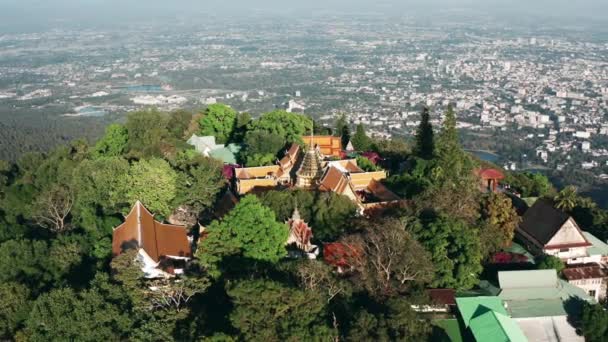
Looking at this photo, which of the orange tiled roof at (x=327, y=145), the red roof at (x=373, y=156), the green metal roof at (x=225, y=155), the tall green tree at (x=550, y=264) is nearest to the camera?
the tall green tree at (x=550, y=264)

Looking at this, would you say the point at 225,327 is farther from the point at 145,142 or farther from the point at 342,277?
the point at 145,142

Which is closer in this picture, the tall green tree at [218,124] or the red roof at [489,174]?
the red roof at [489,174]

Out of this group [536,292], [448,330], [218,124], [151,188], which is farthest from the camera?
[218,124]

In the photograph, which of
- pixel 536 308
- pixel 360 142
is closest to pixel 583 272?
pixel 536 308

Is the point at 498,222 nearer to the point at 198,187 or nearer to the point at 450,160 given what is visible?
the point at 450,160

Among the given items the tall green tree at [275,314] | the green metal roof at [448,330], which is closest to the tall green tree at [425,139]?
the green metal roof at [448,330]

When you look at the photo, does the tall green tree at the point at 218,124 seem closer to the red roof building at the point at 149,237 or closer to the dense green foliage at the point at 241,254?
the dense green foliage at the point at 241,254
